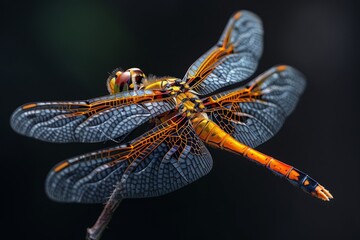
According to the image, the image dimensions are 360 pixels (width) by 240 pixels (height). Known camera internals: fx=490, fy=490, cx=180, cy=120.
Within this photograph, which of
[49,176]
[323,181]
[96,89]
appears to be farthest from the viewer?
[323,181]

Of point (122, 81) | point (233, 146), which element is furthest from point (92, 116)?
point (233, 146)

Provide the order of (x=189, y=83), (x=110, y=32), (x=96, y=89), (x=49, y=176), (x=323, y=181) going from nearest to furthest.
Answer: (x=49, y=176), (x=189, y=83), (x=96, y=89), (x=110, y=32), (x=323, y=181)

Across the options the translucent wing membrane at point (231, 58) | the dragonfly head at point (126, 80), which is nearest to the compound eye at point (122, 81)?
the dragonfly head at point (126, 80)

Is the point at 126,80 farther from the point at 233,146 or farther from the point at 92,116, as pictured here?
the point at 233,146

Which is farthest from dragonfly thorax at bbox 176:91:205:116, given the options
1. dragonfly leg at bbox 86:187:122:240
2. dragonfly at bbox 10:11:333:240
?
dragonfly leg at bbox 86:187:122:240

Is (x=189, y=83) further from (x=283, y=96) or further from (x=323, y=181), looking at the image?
(x=323, y=181)

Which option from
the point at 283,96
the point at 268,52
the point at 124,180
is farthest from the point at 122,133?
the point at 268,52

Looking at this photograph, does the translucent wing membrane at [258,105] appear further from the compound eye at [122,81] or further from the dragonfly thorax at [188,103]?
the compound eye at [122,81]
